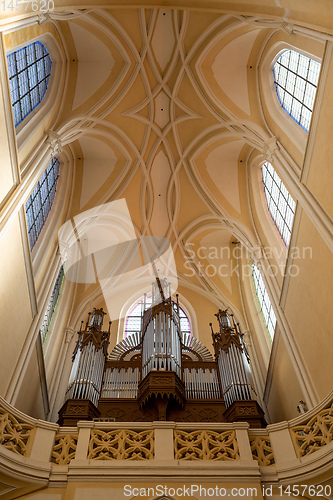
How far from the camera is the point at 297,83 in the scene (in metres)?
9.84

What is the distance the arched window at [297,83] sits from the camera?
9.02m

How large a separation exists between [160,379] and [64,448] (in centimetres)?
343

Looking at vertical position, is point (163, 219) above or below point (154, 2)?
above

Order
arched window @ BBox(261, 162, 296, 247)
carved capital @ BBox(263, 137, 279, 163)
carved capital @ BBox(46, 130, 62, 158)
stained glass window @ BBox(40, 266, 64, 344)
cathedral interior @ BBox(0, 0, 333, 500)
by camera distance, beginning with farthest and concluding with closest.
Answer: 1. stained glass window @ BBox(40, 266, 64, 344)
2. arched window @ BBox(261, 162, 296, 247)
3. carved capital @ BBox(263, 137, 279, 163)
4. carved capital @ BBox(46, 130, 62, 158)
5. cathedral interior @ BBox(0, 0, 333, 500)

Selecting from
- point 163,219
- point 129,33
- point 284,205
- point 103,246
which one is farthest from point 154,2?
point 103,246

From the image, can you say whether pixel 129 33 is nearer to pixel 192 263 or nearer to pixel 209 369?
pixel 192 263

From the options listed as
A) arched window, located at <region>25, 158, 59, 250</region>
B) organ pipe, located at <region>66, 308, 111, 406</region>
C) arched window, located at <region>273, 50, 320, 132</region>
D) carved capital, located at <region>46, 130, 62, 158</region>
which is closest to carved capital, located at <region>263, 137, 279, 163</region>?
arched window, located at <region>273, 50, 320, 132</region>

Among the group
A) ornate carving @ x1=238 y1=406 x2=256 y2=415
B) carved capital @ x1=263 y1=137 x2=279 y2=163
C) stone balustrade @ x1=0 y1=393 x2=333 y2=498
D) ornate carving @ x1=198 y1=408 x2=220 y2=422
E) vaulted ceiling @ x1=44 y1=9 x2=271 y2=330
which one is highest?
vaulted ceiling @ x1=44 y1=9 x2=271 y2=330

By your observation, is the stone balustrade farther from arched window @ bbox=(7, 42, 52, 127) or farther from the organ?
arched window @ bbox=(7, 42, 52, 127)

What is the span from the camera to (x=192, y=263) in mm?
16312

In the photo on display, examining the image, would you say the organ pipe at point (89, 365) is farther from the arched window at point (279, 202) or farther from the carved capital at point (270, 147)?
the carved capital at point (270, 147)

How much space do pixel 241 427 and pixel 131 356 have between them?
18.2ft

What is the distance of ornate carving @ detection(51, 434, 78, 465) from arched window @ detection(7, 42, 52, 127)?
653cm

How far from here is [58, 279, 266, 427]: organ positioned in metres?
9.08
